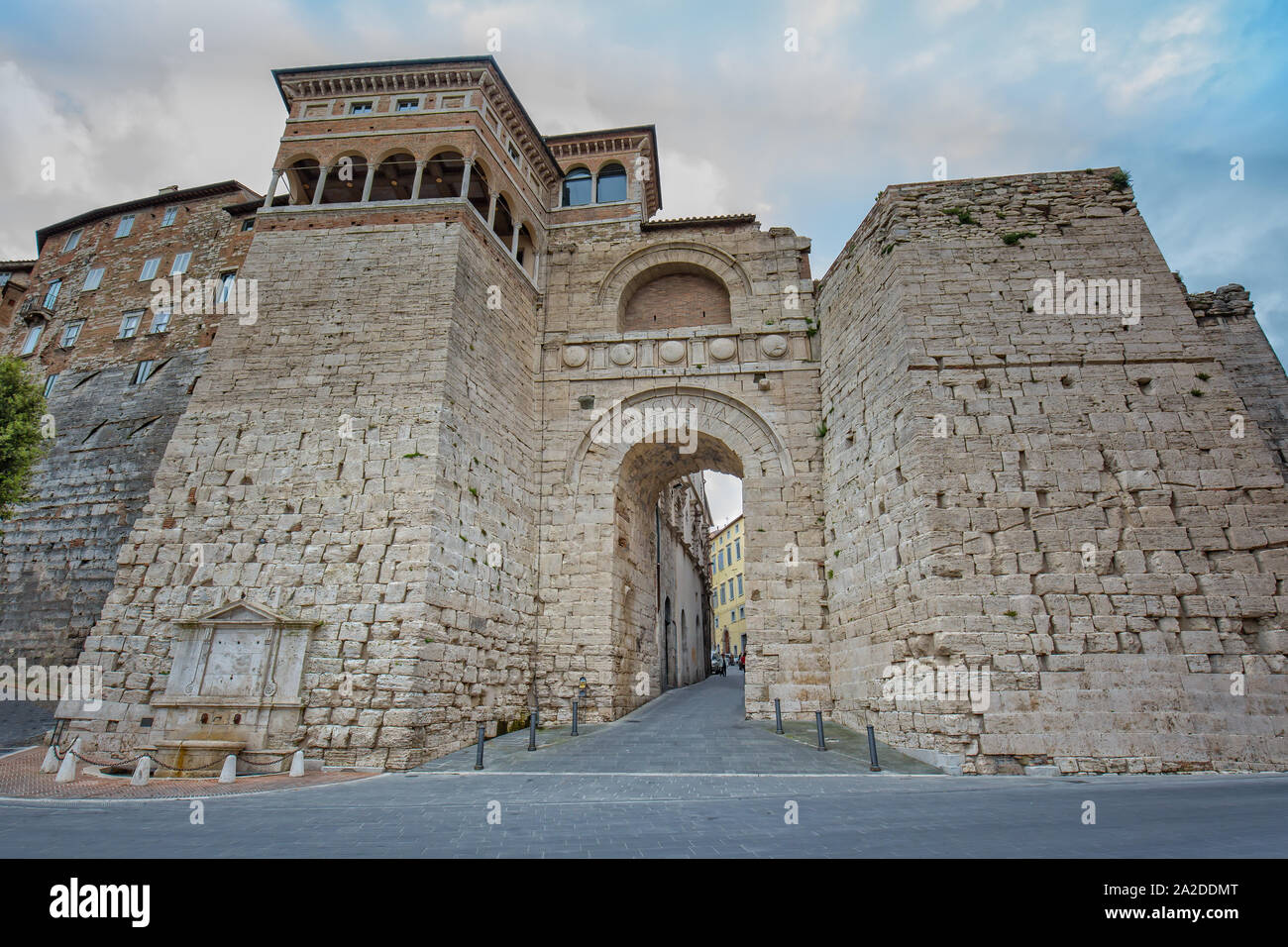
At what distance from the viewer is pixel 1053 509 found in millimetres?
8445

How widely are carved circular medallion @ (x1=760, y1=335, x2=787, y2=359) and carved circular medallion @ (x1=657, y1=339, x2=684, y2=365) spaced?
1.89 metres

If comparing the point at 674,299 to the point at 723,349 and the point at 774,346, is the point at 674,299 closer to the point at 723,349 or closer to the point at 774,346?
the point at 723,349

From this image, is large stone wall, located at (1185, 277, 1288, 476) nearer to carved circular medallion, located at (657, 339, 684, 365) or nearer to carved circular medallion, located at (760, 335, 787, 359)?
carved circular medallion, located at (760, 335, 787, 359)

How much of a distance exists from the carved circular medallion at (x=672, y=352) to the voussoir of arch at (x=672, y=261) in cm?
189

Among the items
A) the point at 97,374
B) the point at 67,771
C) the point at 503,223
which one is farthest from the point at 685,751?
the point at 97,374

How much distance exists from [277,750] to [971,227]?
13877 millimetres

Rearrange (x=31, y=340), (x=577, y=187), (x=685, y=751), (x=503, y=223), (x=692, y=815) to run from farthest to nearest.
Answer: (x=31, y=340) → (x=577, y=187) → (x=503, y=223) → (x=685, y=751) → (x=692, y=815)

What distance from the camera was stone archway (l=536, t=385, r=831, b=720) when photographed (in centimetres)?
1150

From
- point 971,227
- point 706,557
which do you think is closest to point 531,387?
point 971,227

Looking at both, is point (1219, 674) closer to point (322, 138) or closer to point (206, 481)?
point (206, 481)

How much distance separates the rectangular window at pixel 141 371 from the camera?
16438 mm

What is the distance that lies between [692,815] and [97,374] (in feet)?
68.6

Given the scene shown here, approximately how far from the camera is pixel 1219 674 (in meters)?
7.52
